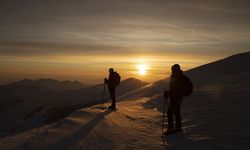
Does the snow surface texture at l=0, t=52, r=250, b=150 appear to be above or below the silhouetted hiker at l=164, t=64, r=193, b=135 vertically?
below

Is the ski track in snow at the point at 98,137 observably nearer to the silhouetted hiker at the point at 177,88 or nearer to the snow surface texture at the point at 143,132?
the snow surface texture at the point at 143,132

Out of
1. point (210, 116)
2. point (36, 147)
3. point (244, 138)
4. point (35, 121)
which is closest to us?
point (36, 147)

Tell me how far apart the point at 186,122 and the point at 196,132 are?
2.60 meters

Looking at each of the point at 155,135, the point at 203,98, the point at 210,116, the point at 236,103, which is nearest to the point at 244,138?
the point at 155,135

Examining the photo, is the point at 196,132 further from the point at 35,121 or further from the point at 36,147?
the point at 35,121

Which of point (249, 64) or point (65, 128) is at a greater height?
point (249, 64)

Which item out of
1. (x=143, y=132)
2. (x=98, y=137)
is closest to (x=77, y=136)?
(x=98, y=137)

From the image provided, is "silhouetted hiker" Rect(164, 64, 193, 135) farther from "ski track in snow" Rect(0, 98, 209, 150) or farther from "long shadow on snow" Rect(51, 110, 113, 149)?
"long shadow on snow" Rect(51, 110, 113, 149)

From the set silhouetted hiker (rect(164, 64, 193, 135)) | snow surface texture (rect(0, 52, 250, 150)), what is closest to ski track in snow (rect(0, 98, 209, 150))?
snow surface texture (rect(0, 52, 250, 150))

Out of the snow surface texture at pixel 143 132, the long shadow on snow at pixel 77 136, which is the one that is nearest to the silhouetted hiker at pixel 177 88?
the snow surface texture at pixel 143 132

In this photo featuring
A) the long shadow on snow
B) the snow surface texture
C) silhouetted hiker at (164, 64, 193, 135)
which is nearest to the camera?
the long shadow on snow

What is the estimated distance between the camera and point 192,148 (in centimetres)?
1069

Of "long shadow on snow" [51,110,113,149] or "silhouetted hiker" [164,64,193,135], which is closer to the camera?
"long shadow on snow" [51,110,113,149]

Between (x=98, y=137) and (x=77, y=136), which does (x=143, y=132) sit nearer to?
(x=98, y=137)
